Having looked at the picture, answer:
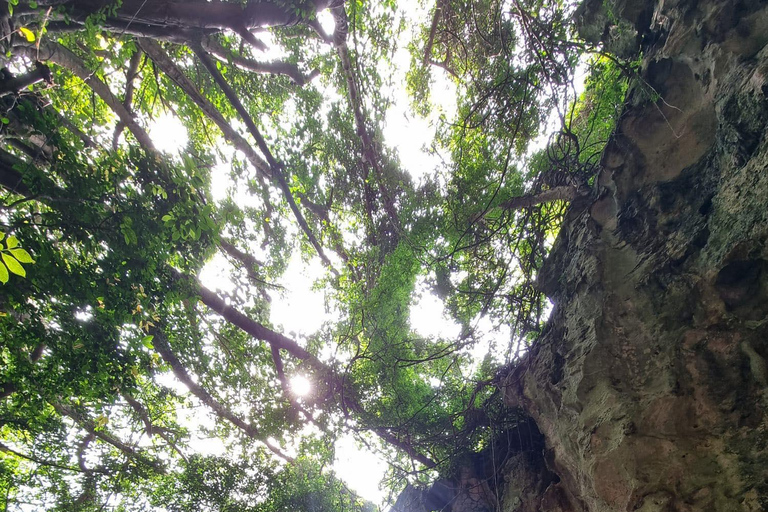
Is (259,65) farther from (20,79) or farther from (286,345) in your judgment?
(286,345)

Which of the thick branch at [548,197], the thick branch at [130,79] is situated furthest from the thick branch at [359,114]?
the thick branch at [130,79]

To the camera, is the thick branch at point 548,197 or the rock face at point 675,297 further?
the thick branch at point 548,197

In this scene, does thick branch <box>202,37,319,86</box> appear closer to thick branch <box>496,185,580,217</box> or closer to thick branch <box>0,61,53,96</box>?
thick branch <box>0,61,53,96</box>

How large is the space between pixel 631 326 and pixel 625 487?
1003mm

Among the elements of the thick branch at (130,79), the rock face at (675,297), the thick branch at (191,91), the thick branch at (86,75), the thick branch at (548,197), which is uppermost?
the thick branch at (130,79)

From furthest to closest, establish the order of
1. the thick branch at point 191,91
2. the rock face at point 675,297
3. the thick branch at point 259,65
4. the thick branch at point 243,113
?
the thick branch at point 259,65 → the thick branch at point 191,91 → the thick branch at point 243,113 → the rock face at point 675,297

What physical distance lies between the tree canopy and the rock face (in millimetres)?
499

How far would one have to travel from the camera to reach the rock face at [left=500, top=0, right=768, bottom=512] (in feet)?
5.66

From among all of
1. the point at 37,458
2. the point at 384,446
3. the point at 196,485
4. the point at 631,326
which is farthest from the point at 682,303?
the point at 37,458

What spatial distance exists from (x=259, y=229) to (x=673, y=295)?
627cm

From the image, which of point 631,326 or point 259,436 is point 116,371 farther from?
point 631,326

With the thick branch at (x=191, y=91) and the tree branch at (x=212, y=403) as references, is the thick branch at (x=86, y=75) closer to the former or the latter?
the thick branch at (x=191, y=91)

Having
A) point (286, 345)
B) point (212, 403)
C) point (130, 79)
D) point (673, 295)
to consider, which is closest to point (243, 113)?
point (130, 79)

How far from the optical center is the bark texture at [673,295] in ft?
5.67
